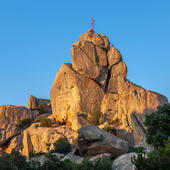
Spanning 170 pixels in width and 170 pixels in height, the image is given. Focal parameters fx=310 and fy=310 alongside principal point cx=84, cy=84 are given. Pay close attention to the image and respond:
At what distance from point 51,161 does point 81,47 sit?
151 ft

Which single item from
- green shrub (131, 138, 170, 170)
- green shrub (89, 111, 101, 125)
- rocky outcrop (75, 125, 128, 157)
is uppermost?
green shrub (89, 111, 101, 125)

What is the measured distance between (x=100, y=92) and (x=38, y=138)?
666 inches

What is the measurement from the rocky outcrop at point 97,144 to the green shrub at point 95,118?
19.9 metres

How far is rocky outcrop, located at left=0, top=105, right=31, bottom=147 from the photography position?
74812 millimetres

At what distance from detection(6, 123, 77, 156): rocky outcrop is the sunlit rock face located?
9.26 ft

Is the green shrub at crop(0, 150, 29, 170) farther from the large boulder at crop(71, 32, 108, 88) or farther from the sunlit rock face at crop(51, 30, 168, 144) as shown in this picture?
the large boulder at crop(71, 32, 108, 88)

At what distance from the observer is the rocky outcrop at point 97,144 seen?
4169cm

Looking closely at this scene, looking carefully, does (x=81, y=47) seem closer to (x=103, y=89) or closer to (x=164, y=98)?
(x=103, y=89)

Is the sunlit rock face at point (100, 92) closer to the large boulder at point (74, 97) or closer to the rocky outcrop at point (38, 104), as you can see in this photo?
the large boulder at point (74, 97)

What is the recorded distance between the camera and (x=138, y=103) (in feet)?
196

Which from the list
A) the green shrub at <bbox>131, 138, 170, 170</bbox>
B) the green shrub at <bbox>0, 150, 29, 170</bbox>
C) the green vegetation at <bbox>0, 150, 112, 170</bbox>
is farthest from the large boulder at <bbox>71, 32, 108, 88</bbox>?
the green shrub at <bbox>131, 138, 170, 170</bbox>

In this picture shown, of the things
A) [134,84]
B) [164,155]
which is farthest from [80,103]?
[164,155]

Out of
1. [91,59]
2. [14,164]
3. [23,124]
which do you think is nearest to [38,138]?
[23,124]

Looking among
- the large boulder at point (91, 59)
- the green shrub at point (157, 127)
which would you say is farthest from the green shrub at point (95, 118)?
the green shrub at point (157, 127)
